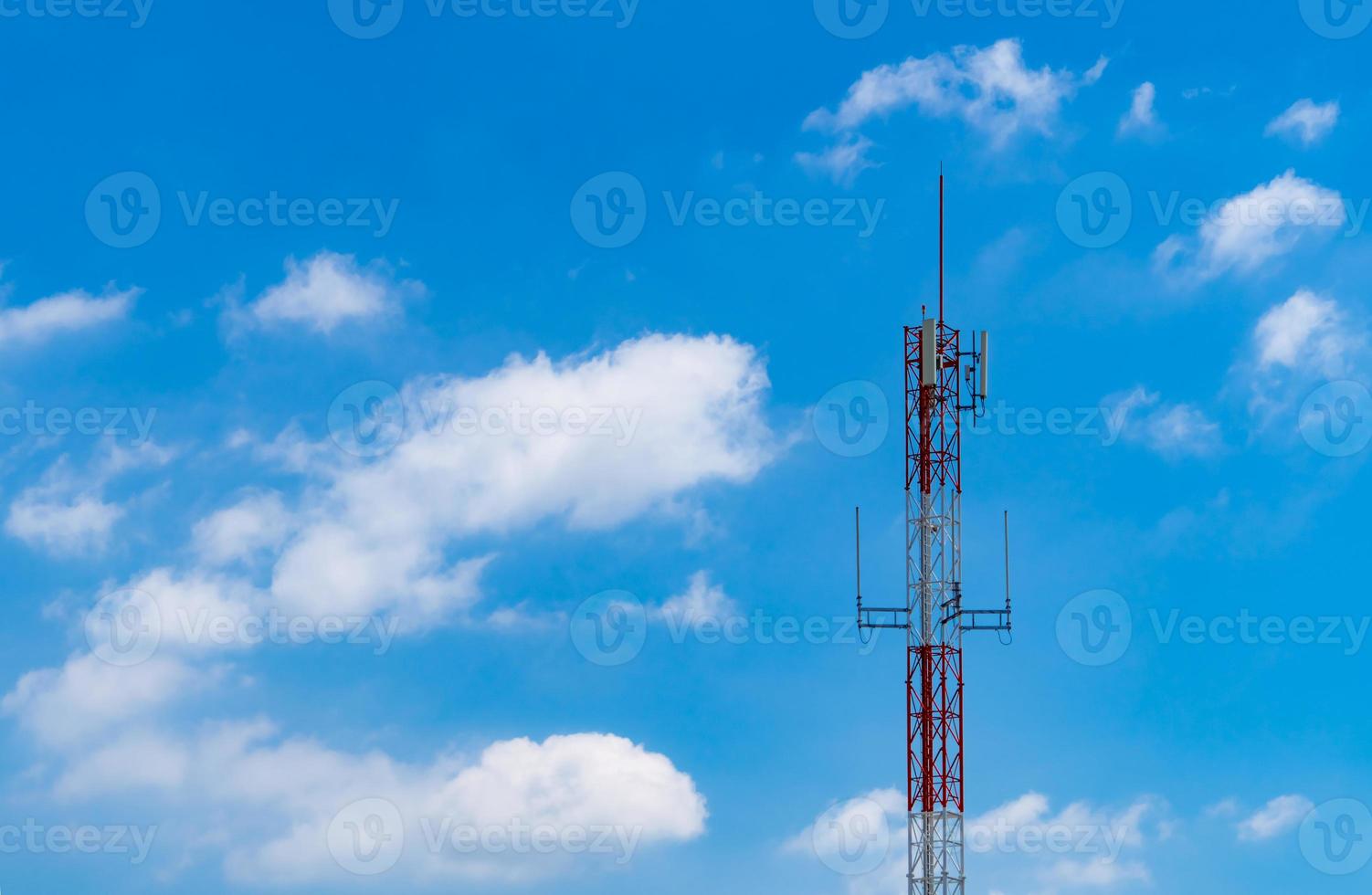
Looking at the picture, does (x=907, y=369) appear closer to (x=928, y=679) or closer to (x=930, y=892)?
(x=928, y=679)

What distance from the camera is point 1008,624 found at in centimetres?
10812

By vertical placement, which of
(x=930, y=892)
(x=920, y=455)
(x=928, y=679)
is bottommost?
(x=930, y=892)

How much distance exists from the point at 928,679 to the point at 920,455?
444 inches

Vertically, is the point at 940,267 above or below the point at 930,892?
above

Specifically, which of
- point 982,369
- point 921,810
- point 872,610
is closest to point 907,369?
point 982,369

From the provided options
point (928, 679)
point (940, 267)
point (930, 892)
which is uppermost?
point (940, 267)

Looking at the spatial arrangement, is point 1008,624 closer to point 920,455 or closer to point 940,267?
point 920,455

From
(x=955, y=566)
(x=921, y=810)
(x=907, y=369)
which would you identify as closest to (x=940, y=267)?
(x=907, y=369)

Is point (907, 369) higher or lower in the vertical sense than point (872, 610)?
higher

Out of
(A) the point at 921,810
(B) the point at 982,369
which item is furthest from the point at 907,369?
(A) the point at 921,810

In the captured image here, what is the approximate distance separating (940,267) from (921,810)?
27227mm

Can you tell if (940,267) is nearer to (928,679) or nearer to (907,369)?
(907,369)

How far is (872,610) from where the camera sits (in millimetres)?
108688

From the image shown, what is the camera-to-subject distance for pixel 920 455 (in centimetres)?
11012
